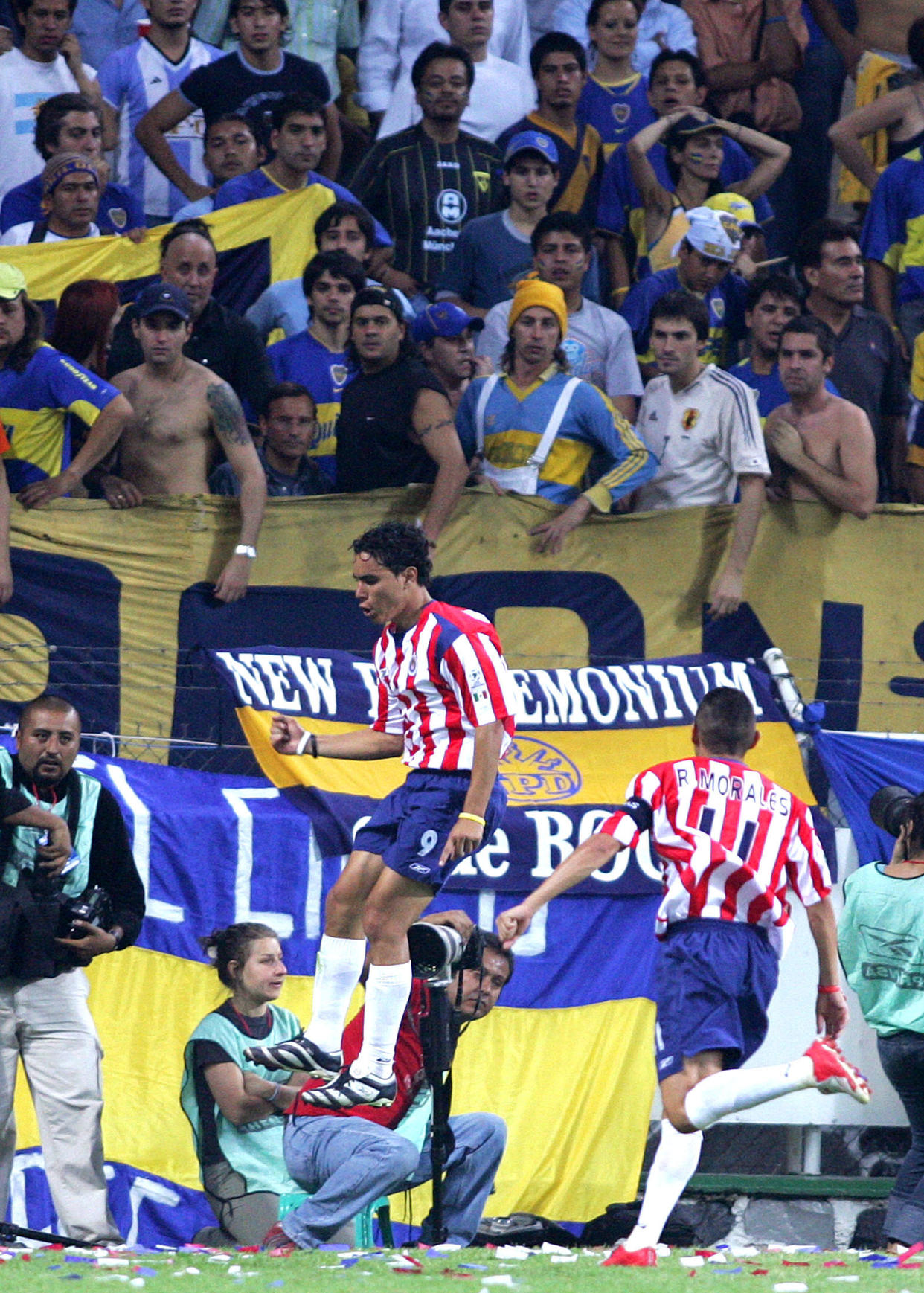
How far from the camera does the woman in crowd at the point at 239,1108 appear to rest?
736cm

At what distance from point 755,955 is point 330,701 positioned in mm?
2807

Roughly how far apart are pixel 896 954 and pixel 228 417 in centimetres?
394

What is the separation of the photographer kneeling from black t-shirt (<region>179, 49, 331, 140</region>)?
5.70 meters

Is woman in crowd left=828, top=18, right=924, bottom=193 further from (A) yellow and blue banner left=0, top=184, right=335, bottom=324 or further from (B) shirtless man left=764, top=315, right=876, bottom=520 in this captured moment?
(A) yellow and blue banner left=0, top=184, right=335, bottom=324

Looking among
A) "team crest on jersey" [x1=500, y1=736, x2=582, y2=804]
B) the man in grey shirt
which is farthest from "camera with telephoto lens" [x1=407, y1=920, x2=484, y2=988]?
the man in grey shirt

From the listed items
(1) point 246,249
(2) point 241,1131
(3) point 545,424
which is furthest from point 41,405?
(2) point 241,1131

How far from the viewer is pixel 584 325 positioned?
10.5 metres

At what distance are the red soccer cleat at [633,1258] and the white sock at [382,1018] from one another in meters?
0.93

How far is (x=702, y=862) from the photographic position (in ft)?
21.5

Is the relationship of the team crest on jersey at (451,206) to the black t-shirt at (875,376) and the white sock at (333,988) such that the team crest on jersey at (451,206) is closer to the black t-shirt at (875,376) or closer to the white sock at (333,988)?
the black t-shirt at (875,376)

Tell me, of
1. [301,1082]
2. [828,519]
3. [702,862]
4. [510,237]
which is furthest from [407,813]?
[510,237]

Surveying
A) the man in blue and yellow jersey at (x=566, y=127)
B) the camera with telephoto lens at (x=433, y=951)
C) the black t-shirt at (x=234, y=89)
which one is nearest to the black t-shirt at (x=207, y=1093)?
the camera with telephoto lens at (x=433, y=951)

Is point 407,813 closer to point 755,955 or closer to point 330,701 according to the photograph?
point 755,955

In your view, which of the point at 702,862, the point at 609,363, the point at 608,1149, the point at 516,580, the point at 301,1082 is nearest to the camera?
the point at 702,862
